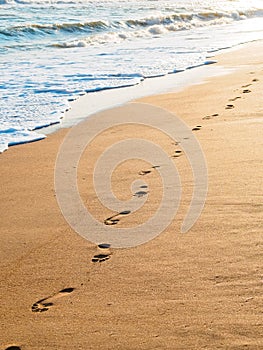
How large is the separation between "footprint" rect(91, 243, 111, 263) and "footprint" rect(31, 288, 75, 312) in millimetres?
316

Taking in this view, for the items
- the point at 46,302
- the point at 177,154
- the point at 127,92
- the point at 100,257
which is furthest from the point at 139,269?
the point at 127,92

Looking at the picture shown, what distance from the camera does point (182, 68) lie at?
10.1 meters

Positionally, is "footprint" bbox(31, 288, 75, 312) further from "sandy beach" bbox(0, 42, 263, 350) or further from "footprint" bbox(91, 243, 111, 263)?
"footprint" bbox(91, 243, 111, 263)

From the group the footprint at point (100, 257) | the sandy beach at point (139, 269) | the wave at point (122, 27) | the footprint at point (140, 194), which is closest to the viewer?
the sandy beach at point (139, 269)

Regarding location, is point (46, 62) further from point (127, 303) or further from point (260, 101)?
point (127, 303)

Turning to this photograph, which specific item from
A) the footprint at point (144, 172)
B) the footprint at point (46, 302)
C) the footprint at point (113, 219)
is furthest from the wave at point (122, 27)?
the footprint at point (46, 302)

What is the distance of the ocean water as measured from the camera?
24.7 ft

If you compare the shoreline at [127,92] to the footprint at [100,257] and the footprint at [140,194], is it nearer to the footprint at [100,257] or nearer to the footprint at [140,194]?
the footprint at [140,194]

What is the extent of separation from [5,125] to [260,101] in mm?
2682

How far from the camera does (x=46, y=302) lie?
8.29 feet

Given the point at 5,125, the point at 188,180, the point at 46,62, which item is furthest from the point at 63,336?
the point at 46,62

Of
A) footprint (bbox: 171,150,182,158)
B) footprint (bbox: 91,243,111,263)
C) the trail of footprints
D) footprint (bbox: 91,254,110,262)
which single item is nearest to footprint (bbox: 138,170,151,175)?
the trail of footprints

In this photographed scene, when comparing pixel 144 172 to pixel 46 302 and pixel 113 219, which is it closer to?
pixel 113 219

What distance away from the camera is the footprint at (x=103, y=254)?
2.90 m
